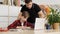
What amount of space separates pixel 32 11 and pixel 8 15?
0.30 metres

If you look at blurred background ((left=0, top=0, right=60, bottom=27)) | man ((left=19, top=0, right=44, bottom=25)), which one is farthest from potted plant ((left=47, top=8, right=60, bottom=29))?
blurred background ((left=0, top=0, right=60, bottom=27))

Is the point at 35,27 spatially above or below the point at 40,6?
below

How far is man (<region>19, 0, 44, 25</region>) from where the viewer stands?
185 cm

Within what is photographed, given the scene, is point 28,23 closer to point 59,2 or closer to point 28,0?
point 28,0


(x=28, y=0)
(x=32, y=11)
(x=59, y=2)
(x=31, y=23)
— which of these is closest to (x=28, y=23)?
(x=31, y=23)

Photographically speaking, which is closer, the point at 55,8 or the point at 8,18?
the point at 8,18

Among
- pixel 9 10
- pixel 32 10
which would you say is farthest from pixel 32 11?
pixel 9 10

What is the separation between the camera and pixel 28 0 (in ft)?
6.17

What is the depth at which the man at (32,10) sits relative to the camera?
6.09 feet

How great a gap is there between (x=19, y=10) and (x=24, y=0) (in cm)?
14

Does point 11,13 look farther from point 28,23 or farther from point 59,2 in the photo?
point 59,2

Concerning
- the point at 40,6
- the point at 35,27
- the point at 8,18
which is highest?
the point at 40,6

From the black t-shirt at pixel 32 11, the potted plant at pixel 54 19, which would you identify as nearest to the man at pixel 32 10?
the black t-shirt at pixel 32 11

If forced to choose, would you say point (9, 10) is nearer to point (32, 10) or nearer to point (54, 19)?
point (32, 10)
